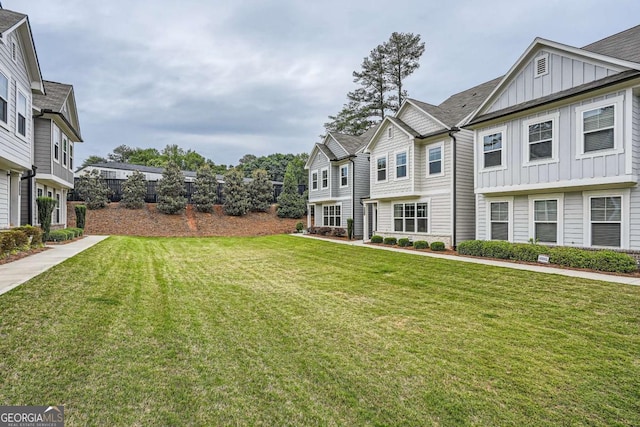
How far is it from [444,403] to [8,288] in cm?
671

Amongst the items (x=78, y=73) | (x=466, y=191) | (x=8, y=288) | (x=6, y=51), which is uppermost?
(x=78, y=73)

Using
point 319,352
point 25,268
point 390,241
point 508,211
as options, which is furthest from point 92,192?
point 508,211

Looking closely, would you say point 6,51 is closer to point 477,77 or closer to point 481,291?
point 481,291

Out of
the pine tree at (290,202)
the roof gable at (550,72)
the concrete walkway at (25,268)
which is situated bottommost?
the concrete walkway at (25,268)

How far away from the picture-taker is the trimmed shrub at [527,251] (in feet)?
31.9

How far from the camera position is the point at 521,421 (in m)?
2.62

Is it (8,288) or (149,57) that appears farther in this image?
(149,57)

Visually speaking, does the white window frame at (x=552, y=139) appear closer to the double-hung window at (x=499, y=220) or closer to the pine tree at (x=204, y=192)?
the double-hung window at (x=499, y=220)

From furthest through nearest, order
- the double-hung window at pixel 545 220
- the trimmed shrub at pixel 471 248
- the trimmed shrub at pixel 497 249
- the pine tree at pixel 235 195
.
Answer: the pine tree at pixel 235 195 < the trimmed shrub at pixel 471 248 < the trimmed shrub at pixel 497 249 < the double-hung window at pixel 545 220

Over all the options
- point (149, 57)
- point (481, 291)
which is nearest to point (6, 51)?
point (149, 57)

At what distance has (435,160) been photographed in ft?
47.6

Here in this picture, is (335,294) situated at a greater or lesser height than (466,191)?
lesser

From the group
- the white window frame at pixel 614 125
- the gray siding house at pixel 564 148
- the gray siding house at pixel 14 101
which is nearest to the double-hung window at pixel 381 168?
the gray siding house at pixel 564 148

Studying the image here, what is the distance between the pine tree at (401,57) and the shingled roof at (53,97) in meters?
25.7
